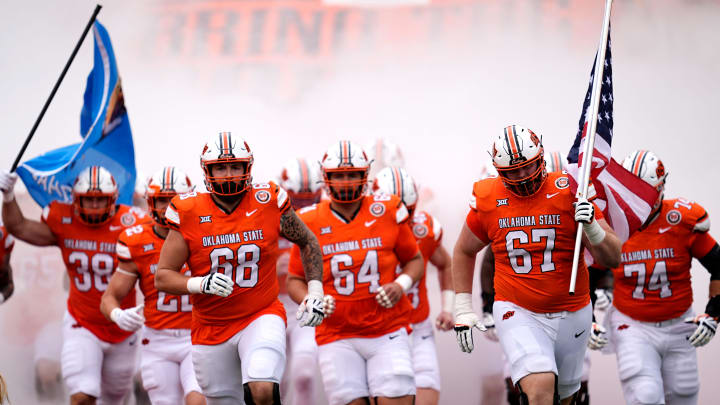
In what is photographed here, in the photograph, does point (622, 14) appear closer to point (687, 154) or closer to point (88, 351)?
point (687, 154)

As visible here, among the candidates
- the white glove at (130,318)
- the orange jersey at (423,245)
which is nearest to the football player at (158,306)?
the white glove at (130,318)

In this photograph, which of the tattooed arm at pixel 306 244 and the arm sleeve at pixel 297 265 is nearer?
the tattooed arm at pixel 306 244

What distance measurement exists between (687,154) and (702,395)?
2969 millimetres

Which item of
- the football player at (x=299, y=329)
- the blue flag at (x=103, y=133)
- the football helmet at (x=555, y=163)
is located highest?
the blue flag at (x=103, y=133)

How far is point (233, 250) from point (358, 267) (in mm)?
1144

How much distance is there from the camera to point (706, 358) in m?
8.71

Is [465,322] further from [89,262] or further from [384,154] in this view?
[384,154]

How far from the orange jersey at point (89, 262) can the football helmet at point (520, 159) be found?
10.3ft

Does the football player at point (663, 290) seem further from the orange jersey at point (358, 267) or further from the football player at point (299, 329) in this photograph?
the football player at point (299, 329)

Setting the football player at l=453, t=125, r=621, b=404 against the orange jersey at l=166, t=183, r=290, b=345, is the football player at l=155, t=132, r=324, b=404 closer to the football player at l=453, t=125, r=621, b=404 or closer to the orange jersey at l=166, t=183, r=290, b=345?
the orange jersey at l=166, t=183, r=290, b=345

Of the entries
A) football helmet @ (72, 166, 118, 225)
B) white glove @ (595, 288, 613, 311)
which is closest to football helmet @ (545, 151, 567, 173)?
white glove @ (595, 288, 613, 311)

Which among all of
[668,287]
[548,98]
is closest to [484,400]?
[668,287]

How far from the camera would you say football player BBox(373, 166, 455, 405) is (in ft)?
22.5

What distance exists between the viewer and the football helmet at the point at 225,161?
5324mm
